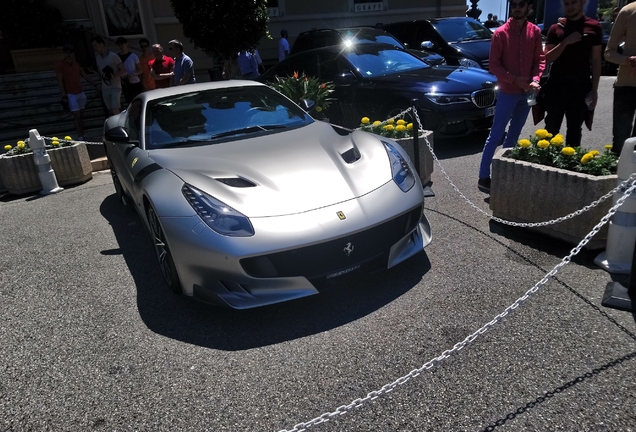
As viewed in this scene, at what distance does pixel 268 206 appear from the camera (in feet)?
10.3

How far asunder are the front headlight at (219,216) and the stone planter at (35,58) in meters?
12.0

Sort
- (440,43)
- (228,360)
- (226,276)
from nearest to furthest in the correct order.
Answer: (228,360)
(226,276)
(440,43)

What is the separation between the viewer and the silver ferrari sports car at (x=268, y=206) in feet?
9.91

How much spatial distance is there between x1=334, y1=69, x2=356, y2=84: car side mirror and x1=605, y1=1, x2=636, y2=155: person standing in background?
389 centimetres

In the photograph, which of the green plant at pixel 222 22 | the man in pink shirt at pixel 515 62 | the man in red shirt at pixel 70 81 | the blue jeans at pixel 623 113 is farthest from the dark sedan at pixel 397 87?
the man in red shirt at pixel 70 81

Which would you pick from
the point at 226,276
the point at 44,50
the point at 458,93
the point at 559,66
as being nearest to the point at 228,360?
the point at 226,276

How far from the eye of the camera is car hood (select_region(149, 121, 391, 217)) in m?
3.19

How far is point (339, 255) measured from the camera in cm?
312

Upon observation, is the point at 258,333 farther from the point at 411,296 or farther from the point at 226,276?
the point at 411,296

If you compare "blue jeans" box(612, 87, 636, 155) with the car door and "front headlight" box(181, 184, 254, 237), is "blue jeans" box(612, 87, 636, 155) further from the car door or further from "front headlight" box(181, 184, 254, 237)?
the car door

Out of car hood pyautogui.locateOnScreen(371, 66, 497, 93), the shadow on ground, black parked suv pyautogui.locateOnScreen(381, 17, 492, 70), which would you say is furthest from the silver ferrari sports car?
black parked suv pyautogui.locateOnScreen(381, 17, 492, 70)

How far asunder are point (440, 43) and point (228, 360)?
10.5m

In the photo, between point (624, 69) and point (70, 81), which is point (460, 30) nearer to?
point (624, 69)

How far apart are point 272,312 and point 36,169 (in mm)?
5268
